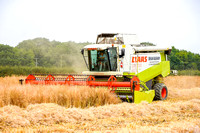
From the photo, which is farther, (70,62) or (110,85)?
(70,62)

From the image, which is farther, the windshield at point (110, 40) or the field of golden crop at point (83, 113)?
the windshield at point (110, 40)

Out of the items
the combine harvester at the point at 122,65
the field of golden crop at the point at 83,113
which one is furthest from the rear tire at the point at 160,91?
the field of golden crop at the point at 83,113

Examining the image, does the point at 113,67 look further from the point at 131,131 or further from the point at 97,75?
the point at 131,131

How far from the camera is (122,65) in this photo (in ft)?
35.4

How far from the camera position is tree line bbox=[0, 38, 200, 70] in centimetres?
3631

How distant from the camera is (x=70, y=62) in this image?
123 feet

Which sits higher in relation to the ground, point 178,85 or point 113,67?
point 113,67

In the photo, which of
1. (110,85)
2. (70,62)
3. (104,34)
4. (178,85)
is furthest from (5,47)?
(110,85)

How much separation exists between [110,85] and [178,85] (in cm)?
1241

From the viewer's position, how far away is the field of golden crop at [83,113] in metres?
4.97

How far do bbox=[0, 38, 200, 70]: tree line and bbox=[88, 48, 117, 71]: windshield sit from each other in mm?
22395

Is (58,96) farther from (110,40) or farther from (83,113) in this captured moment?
(110,40)

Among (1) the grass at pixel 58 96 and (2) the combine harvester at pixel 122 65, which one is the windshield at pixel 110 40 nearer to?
(2) the combine harvester at pixel 122 65

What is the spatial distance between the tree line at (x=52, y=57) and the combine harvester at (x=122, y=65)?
72.4ft
